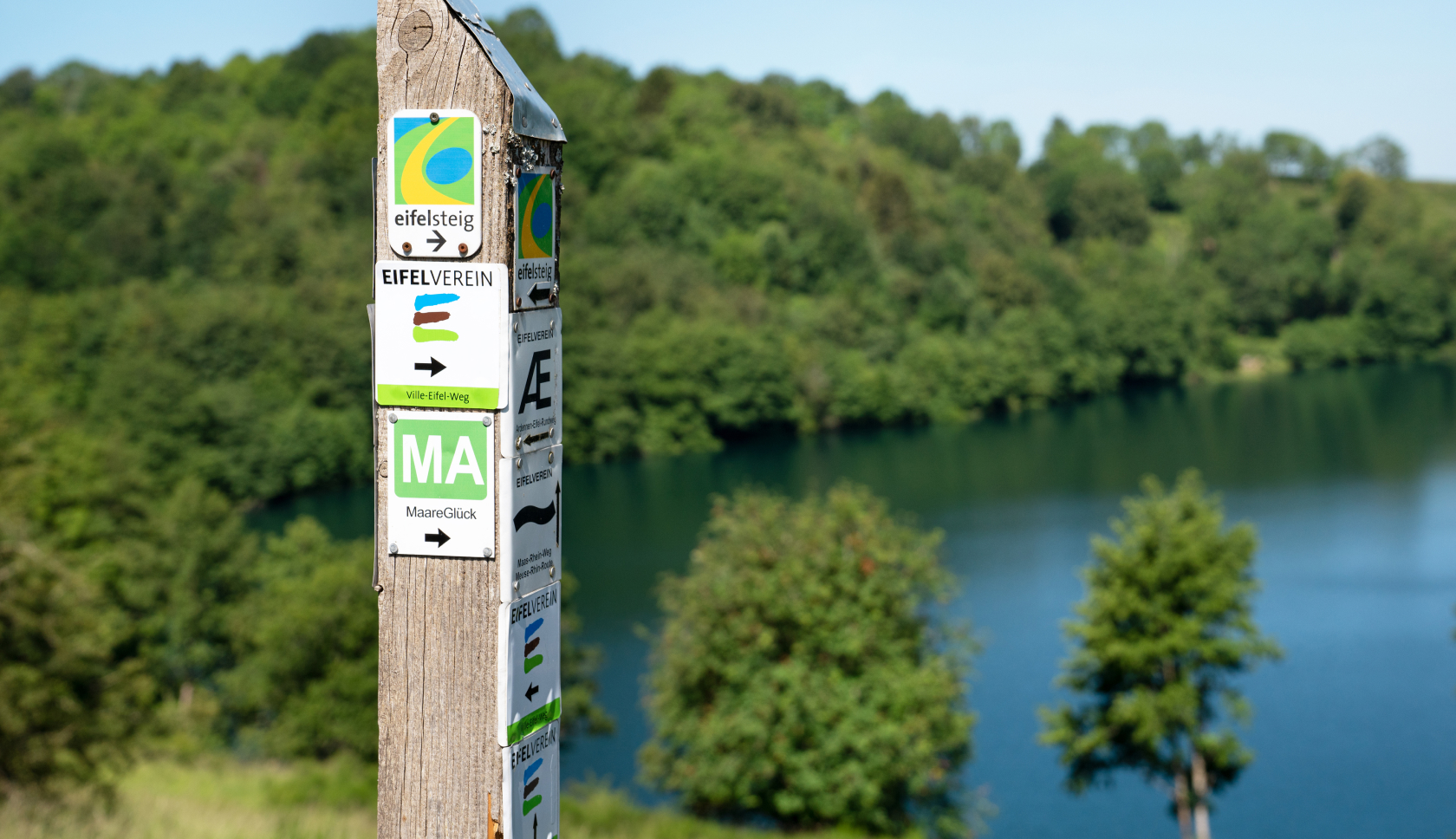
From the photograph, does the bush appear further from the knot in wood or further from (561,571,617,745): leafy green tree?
the knot in wood

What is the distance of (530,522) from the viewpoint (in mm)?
1893

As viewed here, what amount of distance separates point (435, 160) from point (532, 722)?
856 mm

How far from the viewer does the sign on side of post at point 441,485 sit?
6.06 feet

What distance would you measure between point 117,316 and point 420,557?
202 ft

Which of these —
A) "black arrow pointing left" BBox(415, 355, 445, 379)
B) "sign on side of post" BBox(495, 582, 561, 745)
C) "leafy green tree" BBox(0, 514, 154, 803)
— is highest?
"black arrow pointing left" BBox(415, 355, 445, 379)

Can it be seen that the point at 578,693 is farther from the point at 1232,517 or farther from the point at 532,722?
the point at 1232,517

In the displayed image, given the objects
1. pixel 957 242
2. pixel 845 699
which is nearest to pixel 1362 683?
pixel 845 699

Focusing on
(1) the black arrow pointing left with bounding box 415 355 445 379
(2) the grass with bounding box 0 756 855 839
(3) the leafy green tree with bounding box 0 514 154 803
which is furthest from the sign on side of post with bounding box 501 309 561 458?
(3) the leafy green tree with bounding box 0 514 154 803

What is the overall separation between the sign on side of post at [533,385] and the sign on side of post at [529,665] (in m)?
0.24

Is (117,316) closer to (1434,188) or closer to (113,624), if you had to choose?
(113,624)

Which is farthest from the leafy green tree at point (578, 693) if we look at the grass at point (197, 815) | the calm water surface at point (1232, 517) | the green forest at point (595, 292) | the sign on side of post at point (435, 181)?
the sign on side of post at point (435, 181)

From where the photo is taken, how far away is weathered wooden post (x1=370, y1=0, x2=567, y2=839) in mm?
1831

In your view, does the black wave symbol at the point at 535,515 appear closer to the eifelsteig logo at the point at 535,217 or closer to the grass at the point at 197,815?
the eifelsteig logo at the point at 535,217

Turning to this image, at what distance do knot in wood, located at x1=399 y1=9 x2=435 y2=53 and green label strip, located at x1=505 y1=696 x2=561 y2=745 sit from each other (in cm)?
102
